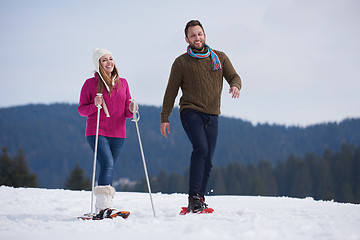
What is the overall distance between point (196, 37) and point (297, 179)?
79.3 m

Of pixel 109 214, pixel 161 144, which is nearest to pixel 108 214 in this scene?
pixel 109 214

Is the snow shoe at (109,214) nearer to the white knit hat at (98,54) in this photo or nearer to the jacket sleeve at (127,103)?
the jacket sleeve at (127,103)

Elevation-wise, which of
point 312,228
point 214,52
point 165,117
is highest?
point 214,52

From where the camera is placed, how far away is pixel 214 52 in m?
4.50

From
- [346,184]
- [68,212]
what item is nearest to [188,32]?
[68,212]

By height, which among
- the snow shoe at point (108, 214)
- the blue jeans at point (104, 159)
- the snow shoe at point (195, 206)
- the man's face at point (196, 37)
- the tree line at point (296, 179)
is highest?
the man's face at point (196, 37)

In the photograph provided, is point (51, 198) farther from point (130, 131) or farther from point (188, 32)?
point (130, 131)

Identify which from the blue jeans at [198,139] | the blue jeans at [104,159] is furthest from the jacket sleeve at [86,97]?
the blue jeans at [198,139]

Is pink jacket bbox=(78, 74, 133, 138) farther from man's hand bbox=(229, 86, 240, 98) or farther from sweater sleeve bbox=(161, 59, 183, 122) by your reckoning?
man's hand bbox=(229, 86, 240, 98)

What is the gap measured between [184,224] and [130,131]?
166m

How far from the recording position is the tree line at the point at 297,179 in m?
76.1

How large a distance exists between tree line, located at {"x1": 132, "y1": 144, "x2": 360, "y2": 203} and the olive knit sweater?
2743 inches

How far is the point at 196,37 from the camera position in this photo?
4297 millimetres

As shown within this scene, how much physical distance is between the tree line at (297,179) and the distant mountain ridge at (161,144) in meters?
49.2
